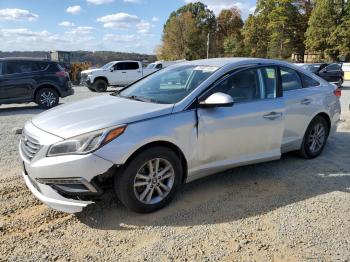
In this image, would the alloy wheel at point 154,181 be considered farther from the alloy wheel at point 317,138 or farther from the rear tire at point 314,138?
the alloy wheel at point 317,138

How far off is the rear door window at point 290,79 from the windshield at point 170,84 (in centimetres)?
122

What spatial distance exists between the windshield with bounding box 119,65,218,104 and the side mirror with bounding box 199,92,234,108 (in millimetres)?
244

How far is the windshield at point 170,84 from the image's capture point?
4270 mm

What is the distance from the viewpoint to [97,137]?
348 cm

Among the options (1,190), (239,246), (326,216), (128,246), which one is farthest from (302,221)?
(1,190)

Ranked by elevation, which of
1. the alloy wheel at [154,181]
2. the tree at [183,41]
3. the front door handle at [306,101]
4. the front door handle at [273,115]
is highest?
the tree at [183,41]

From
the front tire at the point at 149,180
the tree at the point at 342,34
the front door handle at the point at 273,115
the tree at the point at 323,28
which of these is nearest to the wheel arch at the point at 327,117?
the front door handle at the point at 273,115

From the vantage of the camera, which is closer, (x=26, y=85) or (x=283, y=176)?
(x=283, y=176)

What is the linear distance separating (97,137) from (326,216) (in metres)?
2.47

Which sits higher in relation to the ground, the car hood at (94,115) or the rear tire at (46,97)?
the car hood at (94,115)

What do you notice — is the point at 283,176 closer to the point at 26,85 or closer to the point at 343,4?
the point at 26,85

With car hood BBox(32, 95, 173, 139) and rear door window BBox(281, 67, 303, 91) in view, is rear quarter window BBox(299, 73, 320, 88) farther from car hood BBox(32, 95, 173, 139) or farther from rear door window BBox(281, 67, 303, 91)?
car hood BBox(32, 95, 173, 139)

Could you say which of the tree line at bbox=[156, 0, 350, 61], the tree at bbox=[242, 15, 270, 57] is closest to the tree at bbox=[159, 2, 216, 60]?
the tree line at bbox=[156, 0, 350, 61]

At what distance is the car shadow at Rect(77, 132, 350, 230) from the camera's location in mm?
3771
